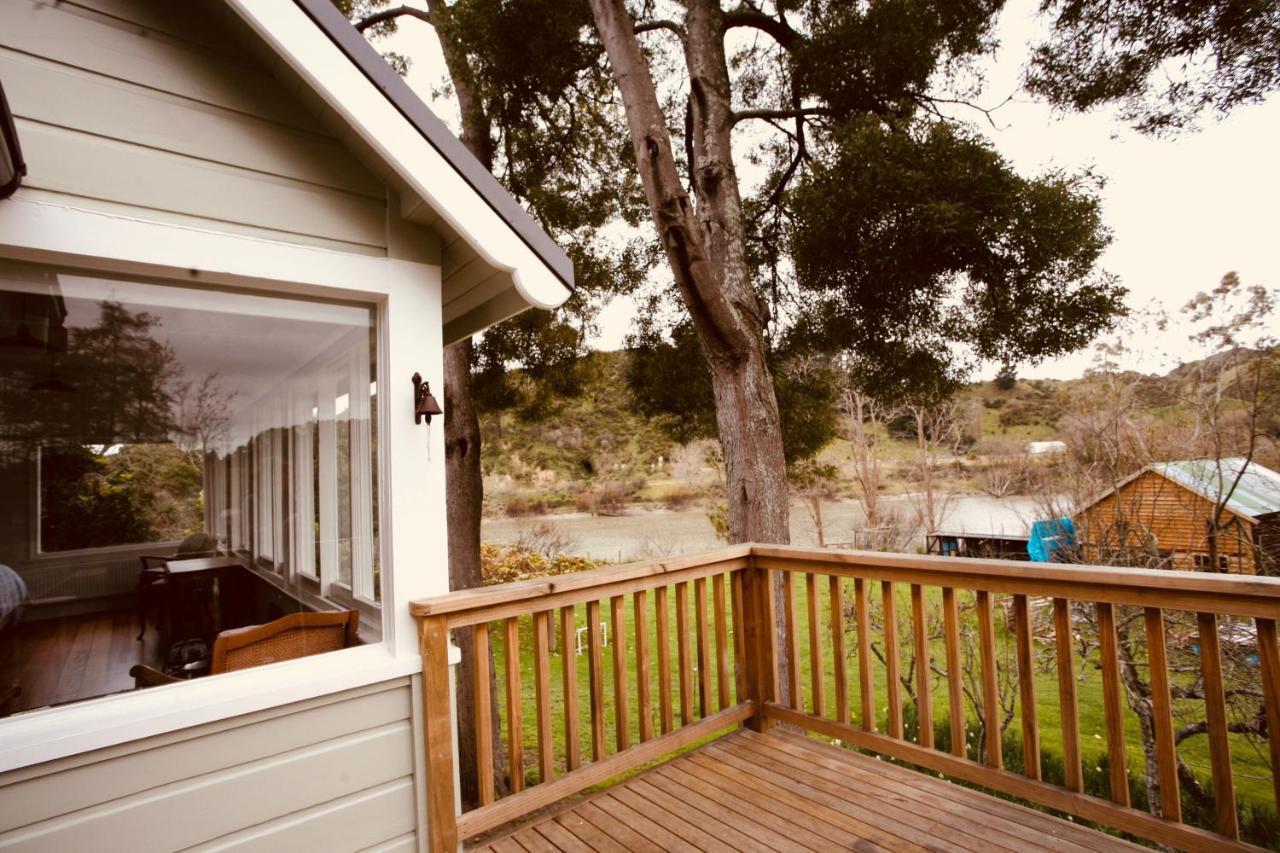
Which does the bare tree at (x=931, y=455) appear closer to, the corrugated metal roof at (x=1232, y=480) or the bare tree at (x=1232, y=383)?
the bare tree at (x=1232, y=383)

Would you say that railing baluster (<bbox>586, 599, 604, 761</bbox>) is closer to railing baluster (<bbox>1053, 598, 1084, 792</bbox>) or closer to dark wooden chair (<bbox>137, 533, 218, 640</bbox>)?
dark wooden chair (<bbox>137, 533, 218, 640</bbox>)

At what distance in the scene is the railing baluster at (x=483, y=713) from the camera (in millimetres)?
2357

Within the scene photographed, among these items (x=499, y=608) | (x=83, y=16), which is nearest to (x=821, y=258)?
(x=499, y=608)

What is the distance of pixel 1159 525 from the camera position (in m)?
6.62

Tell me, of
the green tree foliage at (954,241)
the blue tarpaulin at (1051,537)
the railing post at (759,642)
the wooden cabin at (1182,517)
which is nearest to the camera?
the railing post at (759,642)

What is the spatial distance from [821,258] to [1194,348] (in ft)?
17.0

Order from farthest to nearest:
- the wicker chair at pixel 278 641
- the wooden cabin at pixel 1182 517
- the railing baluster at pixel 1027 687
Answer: the wooden cabin at pixel 1182 517, the railing baluster at pixel 1027 687, the wicker chair at pixel 278 641

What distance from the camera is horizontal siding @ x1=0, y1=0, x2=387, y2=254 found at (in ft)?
6.09

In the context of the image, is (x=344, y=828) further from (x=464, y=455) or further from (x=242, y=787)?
(x=464, y=455)

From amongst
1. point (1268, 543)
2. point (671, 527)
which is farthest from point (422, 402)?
point (671, 527)

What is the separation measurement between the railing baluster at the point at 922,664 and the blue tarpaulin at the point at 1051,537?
5153 mm

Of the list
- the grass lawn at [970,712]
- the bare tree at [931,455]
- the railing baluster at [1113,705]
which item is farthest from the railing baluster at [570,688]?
the bare tree at [931,455]

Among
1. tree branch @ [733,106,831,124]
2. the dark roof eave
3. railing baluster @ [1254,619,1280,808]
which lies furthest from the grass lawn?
tree branch @ [733,106,831,124]

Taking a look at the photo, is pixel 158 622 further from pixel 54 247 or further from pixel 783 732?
pixel 783 732
